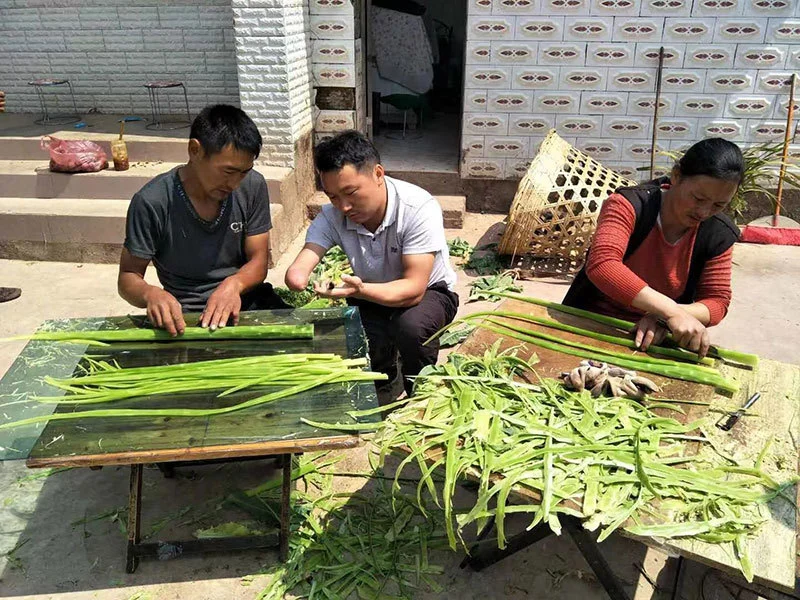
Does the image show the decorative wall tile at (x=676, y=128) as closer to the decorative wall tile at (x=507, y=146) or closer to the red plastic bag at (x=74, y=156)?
the decorative wall tile at (x=507, y=146)

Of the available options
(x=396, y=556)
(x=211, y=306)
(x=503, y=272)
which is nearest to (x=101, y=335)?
(x=211, y=306)

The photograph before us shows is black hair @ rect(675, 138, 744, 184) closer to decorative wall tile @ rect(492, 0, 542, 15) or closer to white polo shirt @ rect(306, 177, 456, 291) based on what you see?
white polo shirt @ rect(306, 177, 456, 291)

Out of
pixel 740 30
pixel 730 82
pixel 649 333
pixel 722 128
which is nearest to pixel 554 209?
pixel 722 128

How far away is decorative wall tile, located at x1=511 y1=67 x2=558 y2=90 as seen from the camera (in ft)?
21.4

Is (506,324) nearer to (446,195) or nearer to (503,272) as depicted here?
(503,272)

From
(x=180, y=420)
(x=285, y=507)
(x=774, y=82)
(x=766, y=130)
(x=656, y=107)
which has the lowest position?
(x=285, y=507)

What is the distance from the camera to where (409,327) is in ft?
10.9

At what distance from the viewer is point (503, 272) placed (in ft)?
18.8

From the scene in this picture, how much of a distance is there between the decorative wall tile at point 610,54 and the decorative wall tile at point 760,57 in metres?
1.04

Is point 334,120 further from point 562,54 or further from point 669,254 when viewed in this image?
point 669,254

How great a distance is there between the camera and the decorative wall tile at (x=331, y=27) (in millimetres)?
6547

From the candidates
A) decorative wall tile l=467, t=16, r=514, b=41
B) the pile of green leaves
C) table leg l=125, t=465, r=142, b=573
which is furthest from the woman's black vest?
decorative wall tile l=467, t=16, r=514, b=41

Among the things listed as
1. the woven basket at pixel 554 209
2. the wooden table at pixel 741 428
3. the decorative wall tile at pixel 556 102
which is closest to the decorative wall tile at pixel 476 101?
the decorative wall tile at pixel 556 102

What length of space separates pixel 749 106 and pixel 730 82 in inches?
12.9
